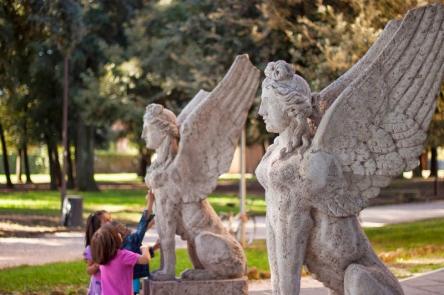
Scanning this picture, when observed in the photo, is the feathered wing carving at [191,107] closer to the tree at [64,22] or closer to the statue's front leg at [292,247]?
the statue's front leg at [292,247]

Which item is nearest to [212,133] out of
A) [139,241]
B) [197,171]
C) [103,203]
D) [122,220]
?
[197,171]

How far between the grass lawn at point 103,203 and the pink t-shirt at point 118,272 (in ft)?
53.5

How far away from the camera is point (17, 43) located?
19.6 m

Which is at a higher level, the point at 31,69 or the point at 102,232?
the point at 31,69

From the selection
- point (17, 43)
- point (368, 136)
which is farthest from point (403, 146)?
point (17, 43)

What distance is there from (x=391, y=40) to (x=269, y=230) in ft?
4.59

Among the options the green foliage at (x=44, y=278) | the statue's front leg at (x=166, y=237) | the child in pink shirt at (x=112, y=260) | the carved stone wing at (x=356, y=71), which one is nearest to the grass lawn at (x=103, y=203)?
the green foliage at (x=44, y=278)

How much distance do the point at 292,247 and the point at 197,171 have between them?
149 inches

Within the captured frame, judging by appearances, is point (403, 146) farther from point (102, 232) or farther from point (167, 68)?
point (167, 68)

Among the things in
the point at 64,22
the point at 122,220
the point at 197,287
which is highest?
the point at 64,22

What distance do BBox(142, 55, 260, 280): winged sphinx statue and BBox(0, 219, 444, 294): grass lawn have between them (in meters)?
3.06

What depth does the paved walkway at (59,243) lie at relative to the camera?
15578 millimetres

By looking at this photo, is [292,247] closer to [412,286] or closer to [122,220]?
[412,286]

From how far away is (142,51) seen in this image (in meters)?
32.2
